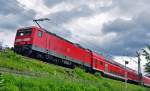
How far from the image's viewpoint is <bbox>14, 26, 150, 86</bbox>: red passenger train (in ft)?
101

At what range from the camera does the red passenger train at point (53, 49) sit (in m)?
30.9

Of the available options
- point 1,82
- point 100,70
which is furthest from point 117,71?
point 1,82

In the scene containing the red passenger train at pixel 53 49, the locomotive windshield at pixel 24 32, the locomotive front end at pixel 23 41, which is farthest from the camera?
the locomotive windshield at pixel 24 32

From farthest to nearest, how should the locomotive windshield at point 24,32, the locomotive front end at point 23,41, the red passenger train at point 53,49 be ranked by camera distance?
the locomotive windshield at point 24,32
the red passenger train at point 53,49
the locomotive front end at point 23,41

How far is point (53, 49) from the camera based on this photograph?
110 feet

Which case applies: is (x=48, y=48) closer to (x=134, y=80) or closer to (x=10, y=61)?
(x=10, y=61)

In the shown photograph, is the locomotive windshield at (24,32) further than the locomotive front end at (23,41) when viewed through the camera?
Yes

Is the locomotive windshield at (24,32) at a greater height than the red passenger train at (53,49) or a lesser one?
greater

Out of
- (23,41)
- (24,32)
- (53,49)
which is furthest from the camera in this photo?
(53,49)

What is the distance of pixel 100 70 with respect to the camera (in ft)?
151

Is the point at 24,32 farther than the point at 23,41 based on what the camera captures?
Yes

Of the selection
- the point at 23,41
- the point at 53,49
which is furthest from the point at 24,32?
the point at 53,49

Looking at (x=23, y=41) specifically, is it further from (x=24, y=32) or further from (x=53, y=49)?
(x=53, y=49)

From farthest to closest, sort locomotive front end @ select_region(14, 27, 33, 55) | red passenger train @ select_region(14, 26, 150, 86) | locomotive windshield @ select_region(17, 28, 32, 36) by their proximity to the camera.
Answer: locomotive windshield @ select_region(17, 28, 32, 36) → red passenger train @ select_region(14, 26, 150, 86) → locomotive front end @ select_region(14, 27, 33, 55)
